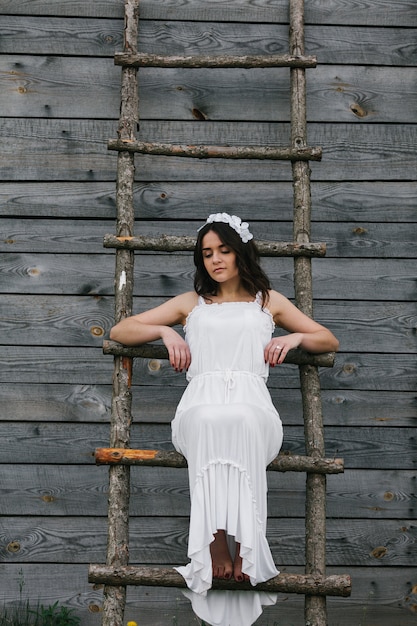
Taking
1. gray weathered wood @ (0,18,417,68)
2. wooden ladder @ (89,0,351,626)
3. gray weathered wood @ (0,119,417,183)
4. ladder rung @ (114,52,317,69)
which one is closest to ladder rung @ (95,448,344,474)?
wooden ladder @ (89,0,351,626)

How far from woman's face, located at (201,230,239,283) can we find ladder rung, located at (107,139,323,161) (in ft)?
1.50

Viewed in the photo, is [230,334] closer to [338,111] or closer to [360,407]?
[360,407]

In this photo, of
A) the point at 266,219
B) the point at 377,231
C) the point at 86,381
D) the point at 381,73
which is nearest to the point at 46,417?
the point at 86,381

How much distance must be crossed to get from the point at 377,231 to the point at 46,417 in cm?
171

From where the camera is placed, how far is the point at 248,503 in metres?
2.66

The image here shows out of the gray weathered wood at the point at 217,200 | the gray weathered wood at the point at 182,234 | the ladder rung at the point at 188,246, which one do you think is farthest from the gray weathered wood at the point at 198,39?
the ladder rung at the point at 188,246

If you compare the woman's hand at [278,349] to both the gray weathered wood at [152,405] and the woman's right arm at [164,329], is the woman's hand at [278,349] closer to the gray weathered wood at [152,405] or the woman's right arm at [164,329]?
the woman's right arm at [164,329]

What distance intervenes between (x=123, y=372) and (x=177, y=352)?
10.6 inches

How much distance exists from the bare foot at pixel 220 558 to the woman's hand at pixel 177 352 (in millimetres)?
601

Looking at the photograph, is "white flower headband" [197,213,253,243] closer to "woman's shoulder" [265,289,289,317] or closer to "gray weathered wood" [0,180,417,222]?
"woman's shoulder" [265,289,289,317]

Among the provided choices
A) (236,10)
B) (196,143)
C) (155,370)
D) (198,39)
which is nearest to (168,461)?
(155,370)

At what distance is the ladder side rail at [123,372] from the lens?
286 centimetres

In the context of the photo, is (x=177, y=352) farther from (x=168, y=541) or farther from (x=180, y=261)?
(x=168, y=541)

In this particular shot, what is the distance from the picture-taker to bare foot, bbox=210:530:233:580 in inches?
106
